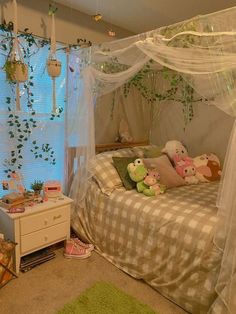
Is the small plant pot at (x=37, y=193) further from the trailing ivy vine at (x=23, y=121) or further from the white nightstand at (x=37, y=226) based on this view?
the trailing ivy vine at (x=23, y=121)

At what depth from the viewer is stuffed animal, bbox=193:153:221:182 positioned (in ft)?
10.1

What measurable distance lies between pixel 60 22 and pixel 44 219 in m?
1.99

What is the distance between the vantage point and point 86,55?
101 inches

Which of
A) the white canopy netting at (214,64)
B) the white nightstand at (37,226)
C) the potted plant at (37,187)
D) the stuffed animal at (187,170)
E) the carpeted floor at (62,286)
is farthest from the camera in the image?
the stuffed animal at (187,170)

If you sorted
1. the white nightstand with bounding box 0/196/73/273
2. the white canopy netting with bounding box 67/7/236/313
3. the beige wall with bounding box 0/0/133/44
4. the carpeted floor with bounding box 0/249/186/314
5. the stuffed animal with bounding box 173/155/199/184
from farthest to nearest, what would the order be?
the stuffed animal with bounding box 173/155/199/184 < the beige wall with bounding box 0/0/133/44 < the white nightstand with bounding box 0/196/73/273 < the carpeted floor with bounding box 0/249/186/314 < the white canopy netting with bounding box 67/7/236/313

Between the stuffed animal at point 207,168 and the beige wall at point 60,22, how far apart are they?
6.16 ft

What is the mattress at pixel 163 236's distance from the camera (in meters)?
1.87

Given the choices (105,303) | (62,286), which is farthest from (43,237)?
(105,303)

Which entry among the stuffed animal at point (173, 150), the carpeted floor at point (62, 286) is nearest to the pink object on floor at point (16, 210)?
the carpeted floor at point (62, 286)

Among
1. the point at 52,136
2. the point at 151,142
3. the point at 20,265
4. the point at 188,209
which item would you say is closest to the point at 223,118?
the point at 151,142

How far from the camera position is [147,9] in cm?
275

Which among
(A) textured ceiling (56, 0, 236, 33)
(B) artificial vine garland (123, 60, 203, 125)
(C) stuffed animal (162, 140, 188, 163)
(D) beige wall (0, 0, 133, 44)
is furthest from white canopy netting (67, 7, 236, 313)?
(C) stuffed animal (162, 140, 188, 163)

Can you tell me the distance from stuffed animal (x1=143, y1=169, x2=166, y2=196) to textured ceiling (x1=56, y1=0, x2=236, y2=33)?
65.0 inches

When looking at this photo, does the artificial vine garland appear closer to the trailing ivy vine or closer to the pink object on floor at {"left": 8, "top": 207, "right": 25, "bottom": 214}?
the trailing ivy vine
